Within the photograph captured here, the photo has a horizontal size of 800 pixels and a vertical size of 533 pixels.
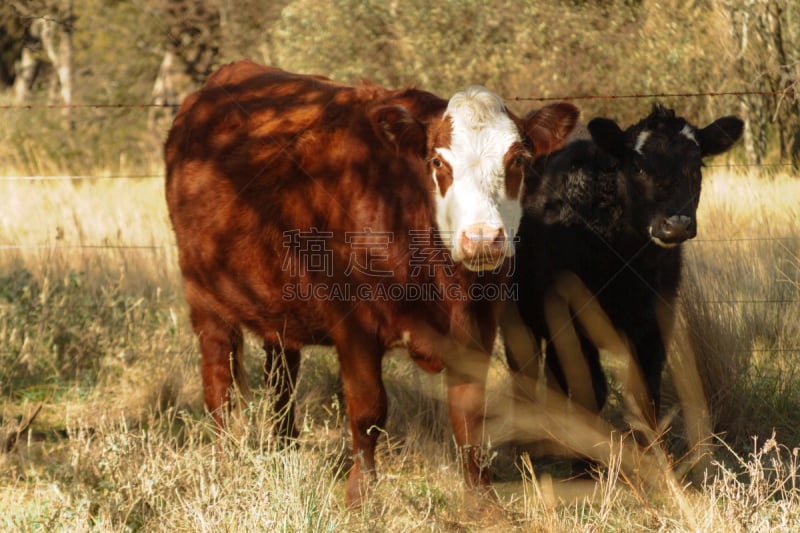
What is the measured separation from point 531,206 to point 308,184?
1.42m

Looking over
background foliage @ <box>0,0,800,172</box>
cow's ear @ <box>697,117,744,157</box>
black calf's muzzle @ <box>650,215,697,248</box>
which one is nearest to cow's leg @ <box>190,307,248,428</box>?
black calf's muzzle @ <box>650,215,697,248</box>

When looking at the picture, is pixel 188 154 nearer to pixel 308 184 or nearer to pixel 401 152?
pixel 308 184

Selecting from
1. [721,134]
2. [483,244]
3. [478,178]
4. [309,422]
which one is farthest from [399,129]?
[721,134]

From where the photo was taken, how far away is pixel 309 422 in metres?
4.97

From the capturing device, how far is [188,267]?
5266 mm

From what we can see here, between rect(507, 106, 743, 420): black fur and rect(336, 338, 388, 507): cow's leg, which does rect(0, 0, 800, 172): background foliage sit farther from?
rect(336, 338, 388, 507): cow's leg

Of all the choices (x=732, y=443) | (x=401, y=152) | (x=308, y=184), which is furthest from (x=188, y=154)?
(x=732, y=443)

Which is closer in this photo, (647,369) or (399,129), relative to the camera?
(399,129)

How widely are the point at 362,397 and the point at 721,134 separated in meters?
2.37

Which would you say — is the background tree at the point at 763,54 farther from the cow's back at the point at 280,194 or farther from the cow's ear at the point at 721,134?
the cow's back at the point at 280,194

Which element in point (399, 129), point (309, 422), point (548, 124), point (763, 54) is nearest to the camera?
point (399, 129)

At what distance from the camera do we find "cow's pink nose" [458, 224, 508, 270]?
393 centimetres

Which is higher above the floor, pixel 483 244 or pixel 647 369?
pixel 483 244

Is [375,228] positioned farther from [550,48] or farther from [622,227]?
[550,48]
